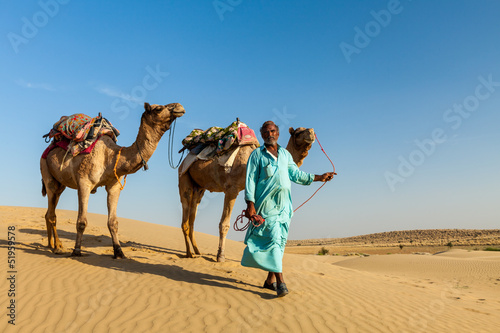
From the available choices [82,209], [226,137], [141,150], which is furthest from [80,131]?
[226,137]

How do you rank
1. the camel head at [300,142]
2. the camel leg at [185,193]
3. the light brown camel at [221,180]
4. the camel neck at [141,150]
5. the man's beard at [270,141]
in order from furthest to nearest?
the camel leg at [185,193], the camel neck at [141,150], the light brown camel at [221,180], the camel head at [300,142], the man's beard at [270,141]

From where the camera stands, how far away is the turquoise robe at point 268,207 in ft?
17.4

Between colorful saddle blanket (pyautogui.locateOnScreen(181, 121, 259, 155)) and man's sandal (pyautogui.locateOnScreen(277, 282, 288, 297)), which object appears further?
colorful saddle blanket (pyautogui.locateOnScreen(181, 121, 259, 155))

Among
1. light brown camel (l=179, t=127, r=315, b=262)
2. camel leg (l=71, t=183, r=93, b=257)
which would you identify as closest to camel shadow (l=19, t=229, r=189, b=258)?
light brown camel (l=179, t=127, r=315, b=262)

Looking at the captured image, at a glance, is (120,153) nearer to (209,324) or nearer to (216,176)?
(216,176)

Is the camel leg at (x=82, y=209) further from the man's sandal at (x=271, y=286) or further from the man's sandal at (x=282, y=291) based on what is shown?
the man's sandal at (x=282, y=291)

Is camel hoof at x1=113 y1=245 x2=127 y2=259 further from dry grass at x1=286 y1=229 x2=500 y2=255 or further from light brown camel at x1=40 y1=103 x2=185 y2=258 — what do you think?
dry grass at x1=286 y1=229 x2=500 y2=255

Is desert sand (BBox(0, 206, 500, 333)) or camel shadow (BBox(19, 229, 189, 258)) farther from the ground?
camel shadow (BBox(19, 229, 189, 258))

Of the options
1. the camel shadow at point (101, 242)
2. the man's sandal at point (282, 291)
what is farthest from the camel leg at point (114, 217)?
the man's sandal at point (282, 291)

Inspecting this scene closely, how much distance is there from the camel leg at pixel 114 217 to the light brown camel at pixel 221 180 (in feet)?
5.34

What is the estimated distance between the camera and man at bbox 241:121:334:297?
208 inches

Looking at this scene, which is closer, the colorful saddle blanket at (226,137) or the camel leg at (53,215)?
the colorful saddle blanket at (226,137)

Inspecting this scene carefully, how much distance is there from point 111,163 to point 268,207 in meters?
4.53

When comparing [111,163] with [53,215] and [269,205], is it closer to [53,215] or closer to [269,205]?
[53,215]
